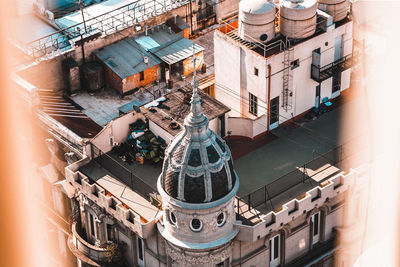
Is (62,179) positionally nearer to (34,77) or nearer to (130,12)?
(34,77)

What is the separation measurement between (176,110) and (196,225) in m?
15.3

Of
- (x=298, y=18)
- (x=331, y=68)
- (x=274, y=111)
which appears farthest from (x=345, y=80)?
(x=298, y=18)

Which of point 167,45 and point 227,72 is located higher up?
point 227,72

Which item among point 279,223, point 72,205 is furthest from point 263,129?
point 72,205

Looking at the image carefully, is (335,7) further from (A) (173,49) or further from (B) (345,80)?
(A) (173,49)

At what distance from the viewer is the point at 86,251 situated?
57.4 meters

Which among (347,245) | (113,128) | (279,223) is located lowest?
(347,245)

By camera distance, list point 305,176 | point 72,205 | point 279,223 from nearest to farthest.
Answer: point 279,223, point 305,176, point 72,205

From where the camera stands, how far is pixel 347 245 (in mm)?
57656

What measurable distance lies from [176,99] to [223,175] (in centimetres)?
1724

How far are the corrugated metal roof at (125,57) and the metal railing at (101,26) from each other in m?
1.90

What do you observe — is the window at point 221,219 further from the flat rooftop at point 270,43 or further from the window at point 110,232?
the flat rooftop at point 270,43

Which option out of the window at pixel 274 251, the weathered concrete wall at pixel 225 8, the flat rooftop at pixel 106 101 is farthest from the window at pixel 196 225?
the weathered concrete wall at pixel 225 8

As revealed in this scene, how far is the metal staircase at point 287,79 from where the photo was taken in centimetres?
5656
